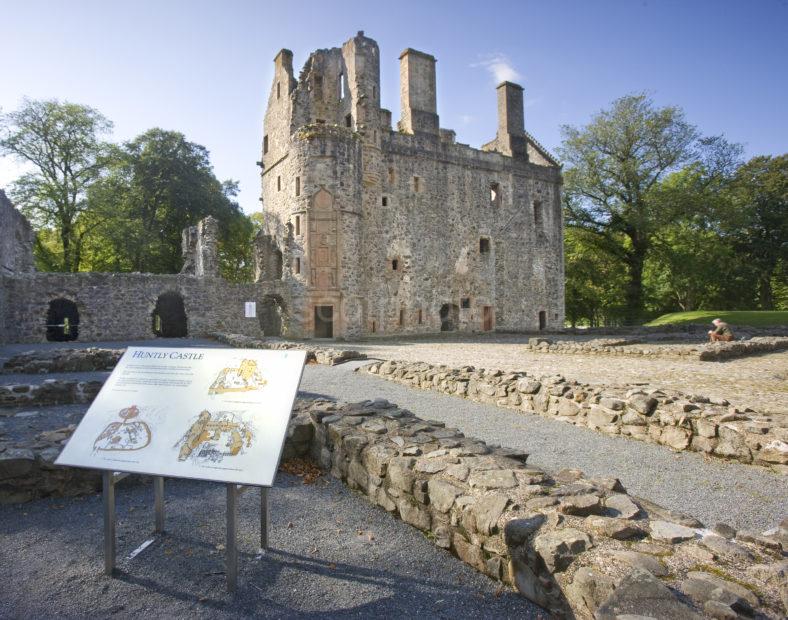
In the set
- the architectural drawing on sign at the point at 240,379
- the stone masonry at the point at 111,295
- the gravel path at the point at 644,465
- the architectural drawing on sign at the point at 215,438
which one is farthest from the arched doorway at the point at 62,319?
the architectural drawing on sign at the point at 215,438

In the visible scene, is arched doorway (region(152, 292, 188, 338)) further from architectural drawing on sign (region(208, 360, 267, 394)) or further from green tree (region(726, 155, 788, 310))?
green tree (region(726, 155, 788, 310))

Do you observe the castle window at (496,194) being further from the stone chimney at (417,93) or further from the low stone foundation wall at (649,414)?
the low stone foundation wall at (649,414)

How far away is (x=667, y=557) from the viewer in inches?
97.0

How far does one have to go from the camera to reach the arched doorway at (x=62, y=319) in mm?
25328

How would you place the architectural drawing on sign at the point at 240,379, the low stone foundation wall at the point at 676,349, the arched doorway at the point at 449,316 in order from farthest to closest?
the arched doorway at the point at 449,316, the low stone foundation wall at the point at 676,349, the architectural drawing on sign at the point at 240,379

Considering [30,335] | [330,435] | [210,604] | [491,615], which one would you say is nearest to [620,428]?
[330,435]

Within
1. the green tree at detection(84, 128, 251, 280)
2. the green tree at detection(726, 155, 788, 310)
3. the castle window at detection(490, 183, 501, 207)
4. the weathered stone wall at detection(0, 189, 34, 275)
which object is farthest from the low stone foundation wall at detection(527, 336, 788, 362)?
the green tree at detection(726, 155, 788, 310)

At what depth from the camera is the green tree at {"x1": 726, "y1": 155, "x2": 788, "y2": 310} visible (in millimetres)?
40156

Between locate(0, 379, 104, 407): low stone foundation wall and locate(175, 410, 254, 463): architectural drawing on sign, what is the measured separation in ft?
20.7

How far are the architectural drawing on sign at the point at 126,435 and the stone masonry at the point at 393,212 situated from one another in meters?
22.4

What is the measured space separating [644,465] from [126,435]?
477 cm

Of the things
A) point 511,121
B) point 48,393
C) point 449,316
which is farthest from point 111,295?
point 511,121

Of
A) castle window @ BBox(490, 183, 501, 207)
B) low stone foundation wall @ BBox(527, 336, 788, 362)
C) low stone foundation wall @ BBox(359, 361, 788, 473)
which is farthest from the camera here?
castle window @ BBox(490, 183, 501, 207)

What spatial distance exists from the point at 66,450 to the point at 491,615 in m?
2.82
